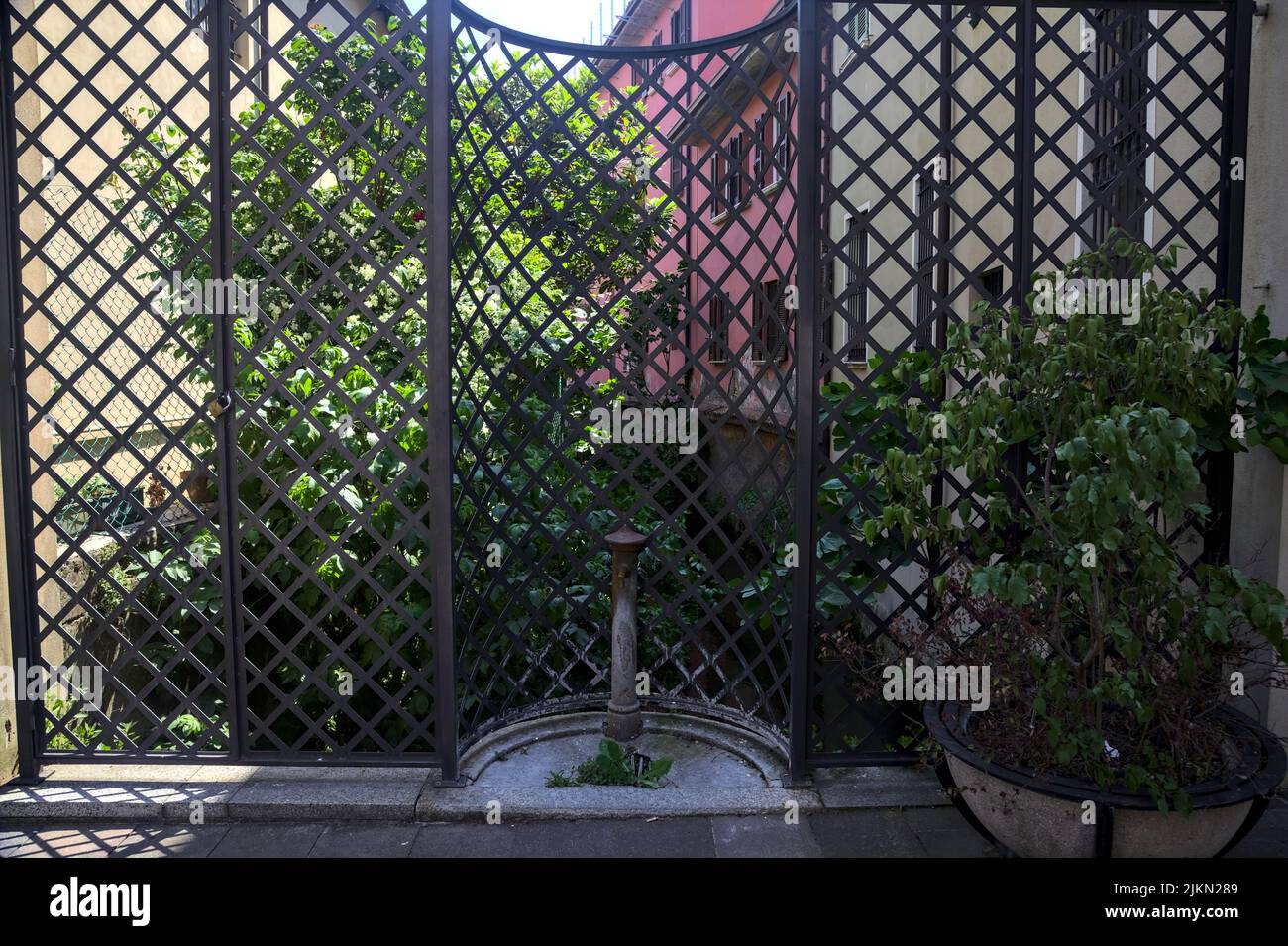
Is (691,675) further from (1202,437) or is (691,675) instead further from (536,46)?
(536,46)

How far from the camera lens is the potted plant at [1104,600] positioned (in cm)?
328

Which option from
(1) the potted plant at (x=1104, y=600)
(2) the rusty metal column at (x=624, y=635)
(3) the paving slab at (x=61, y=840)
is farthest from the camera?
(2) the rusty metal column at (x=624, y=635)

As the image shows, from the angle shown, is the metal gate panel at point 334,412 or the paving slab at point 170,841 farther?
the metal gate panel at point 334,412

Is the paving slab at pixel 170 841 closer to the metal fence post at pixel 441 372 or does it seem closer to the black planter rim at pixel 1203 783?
the metal fence post at pixel 441 372

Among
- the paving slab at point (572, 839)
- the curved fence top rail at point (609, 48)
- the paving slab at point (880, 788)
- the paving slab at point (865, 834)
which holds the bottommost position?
the paving slab at point (572, 839)

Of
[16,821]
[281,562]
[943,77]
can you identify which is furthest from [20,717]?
[943,77]

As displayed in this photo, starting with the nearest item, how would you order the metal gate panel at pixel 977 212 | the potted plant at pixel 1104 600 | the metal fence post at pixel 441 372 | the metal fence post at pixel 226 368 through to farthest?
the potted plant at pixel 1104 600
the metal fence post at pixel 441 372
the metal fence post at pixel 226 368
the metal gate panel at pixel 977 212

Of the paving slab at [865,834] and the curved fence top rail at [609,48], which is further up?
the curved fence top rail at [609,48]

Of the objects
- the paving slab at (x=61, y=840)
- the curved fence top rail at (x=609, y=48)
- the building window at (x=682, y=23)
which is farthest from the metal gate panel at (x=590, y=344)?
the building window at (x=682, y=23)

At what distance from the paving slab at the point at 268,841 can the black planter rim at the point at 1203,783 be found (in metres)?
2.50

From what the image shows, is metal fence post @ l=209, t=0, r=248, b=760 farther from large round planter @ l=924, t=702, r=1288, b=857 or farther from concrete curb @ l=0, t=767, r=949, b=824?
large round planter @ l=924, t=702, r=1288, b=857

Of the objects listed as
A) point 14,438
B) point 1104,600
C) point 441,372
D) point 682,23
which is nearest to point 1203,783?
point 1104,600

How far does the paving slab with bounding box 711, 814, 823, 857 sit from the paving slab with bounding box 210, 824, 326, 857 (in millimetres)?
1633

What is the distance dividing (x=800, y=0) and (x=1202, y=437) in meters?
2.47
